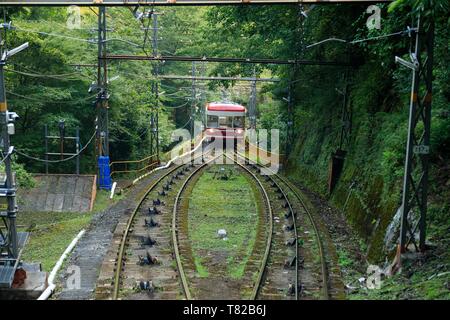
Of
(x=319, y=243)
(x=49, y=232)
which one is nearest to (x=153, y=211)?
(x=49, y=232)

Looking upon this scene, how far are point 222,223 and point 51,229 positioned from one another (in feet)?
15.1

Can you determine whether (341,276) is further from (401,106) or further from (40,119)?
(40,119)

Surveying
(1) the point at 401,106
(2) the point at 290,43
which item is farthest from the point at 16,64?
(1) the point at 401,106

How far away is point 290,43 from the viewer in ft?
82.1

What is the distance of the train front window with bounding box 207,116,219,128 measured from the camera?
35.0 metres

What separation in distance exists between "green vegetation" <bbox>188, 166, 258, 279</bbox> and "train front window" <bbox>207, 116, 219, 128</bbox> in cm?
1130

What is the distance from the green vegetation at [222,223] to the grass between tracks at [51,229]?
118 inches

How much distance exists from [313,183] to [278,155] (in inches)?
498

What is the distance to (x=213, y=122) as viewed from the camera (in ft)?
115

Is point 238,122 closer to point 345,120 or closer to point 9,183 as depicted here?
point 345,120

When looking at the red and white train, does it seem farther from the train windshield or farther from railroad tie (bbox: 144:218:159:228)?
railroad tie (bbox: 144:218:159:228)

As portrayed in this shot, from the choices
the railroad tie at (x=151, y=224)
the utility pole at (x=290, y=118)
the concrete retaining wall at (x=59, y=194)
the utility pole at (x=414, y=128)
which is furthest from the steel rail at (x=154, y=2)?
the utility pole at (x=290, y=118)

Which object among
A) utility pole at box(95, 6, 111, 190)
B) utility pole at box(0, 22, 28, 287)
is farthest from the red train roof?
utility pole at box(0, 22, 28, 287)
